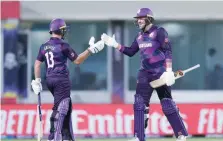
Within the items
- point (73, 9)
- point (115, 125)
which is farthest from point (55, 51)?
point (73, 9)

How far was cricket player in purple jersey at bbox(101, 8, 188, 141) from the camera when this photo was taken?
1209cm

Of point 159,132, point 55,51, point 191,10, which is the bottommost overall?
point 159,132

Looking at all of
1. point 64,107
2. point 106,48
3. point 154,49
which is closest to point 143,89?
point 154,49

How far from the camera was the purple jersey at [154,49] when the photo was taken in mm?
12172

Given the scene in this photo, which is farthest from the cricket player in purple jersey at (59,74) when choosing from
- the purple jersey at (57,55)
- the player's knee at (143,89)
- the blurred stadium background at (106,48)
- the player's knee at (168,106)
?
the blurred stadium background at (106,48)

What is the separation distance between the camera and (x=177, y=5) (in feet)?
70.8

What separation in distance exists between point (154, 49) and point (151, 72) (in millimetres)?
359

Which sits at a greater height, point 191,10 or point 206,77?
point 191,10

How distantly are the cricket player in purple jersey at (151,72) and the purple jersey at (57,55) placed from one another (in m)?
1.07

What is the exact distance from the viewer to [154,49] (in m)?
12.2

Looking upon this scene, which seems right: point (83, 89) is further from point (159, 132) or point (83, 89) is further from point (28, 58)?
point (159, 132)

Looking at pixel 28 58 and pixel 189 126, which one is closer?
pixel 189 126

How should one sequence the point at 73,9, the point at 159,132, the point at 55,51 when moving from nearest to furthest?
the point at 55,51, the point at 159,132, the point at 73,9

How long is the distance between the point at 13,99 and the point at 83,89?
2052 mm
